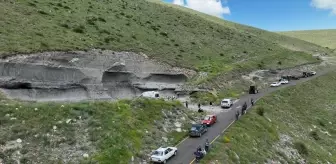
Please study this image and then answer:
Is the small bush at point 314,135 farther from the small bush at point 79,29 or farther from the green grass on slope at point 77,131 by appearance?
the small bush at point 79,29

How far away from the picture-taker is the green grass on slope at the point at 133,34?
48844 mm

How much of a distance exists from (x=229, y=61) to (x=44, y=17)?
4321 cm

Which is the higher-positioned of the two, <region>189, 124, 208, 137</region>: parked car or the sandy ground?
the sandy ground

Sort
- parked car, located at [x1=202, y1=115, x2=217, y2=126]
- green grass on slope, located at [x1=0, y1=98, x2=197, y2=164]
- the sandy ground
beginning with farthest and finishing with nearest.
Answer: the sandy ground, parked car, located at [x1=202, y1=115, x2=217, y2=126], green grass on slope, located at [x1=0, y1=98, x2=197, y2=164]

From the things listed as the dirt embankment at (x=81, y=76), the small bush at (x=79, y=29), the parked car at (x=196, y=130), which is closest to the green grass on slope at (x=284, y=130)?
the parked car at (x=196, y=130)

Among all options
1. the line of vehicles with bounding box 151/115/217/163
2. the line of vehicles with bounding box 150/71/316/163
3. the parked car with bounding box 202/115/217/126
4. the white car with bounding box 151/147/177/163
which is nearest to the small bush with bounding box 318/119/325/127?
the line of vehicles with bounding box 150/71/316/163

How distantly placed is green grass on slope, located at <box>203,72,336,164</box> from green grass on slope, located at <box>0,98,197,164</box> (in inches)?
246

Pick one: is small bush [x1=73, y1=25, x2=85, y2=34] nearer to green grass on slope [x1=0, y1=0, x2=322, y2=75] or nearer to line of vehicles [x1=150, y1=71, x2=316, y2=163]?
green grass on slope [x1=0, y1=0, x2=322, y2=75]

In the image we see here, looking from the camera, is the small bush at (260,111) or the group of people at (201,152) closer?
the group of people at (201,152)

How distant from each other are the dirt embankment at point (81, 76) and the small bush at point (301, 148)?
23700 millimetres

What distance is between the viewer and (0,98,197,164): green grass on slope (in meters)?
27.8

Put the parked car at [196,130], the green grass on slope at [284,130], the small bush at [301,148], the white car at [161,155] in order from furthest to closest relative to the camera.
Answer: the small bush at [301,148] < the parked car at [196,130] < the green grass on slope at [284,130] < the white car at [161,155]

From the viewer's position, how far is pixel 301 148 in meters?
42.5

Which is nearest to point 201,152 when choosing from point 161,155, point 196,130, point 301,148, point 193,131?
point 161,155
